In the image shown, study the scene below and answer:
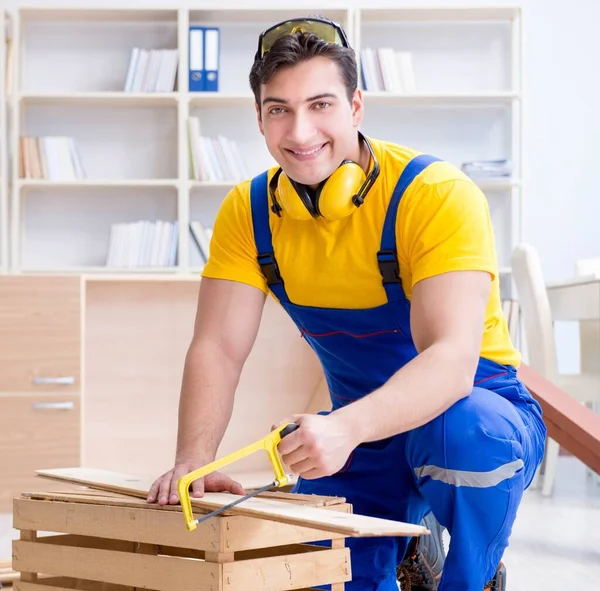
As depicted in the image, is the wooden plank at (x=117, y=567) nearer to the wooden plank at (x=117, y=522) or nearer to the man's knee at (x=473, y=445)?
the wooden plank at (x=117, y=522)

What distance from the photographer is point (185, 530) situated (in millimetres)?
1220

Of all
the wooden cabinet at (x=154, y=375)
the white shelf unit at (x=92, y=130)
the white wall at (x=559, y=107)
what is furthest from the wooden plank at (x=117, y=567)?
the white wall at (x=559, y=107)

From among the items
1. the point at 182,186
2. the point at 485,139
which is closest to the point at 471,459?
the point at 182,186

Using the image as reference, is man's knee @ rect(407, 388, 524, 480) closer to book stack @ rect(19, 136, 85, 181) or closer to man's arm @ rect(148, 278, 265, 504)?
man's arm @ rect(148, 278, 265, 504)

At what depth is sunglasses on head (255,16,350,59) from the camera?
1.58 metres

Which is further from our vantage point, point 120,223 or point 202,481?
point 120,223

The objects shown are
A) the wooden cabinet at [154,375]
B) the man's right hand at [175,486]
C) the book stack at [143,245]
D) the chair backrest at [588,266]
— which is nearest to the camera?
the man's right hand at [175,486]

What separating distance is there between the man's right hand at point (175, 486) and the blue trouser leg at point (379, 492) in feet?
1.21

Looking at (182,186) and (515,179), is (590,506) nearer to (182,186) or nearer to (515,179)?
(515,179)

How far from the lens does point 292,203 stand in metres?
1.60

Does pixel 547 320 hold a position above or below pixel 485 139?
below

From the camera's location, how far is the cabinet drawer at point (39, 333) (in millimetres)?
3186

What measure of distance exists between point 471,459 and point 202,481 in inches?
15.8

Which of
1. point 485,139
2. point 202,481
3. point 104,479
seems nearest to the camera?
point 202,481
